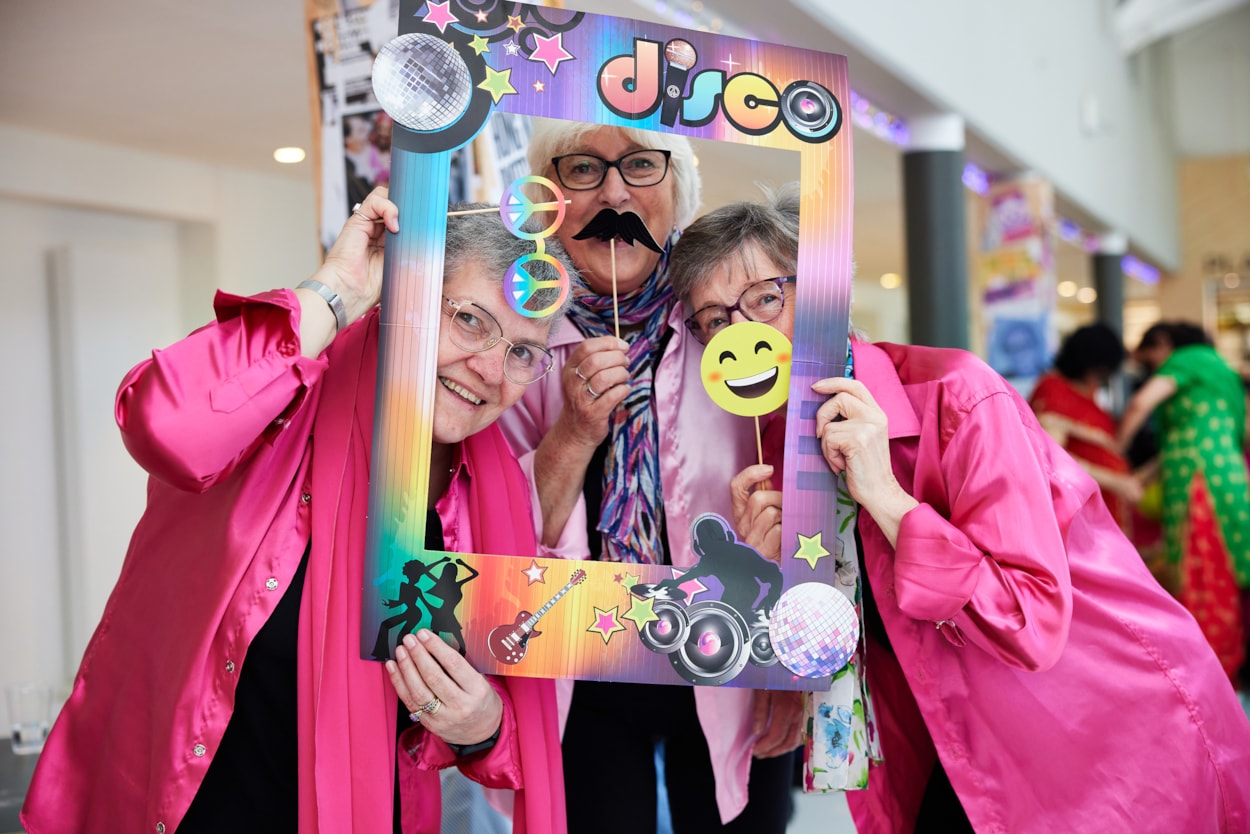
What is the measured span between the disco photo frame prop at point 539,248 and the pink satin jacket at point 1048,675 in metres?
0.15

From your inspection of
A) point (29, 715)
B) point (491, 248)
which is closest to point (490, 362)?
point (491, 248)

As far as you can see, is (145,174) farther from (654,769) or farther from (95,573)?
(654,769)

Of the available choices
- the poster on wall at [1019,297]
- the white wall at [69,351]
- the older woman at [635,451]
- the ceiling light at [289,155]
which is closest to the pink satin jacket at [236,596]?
the older woman at [635,451]

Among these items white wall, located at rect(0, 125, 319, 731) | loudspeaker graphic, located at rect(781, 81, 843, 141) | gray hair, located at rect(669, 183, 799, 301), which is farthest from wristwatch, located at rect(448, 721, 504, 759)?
white wall, located at rect(0, 125, 319, 731)

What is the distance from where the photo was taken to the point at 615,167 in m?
1.57

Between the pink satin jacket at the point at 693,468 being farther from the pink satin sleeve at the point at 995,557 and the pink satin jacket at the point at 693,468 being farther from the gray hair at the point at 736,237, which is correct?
the pink satin sleeve at the point at 995,557

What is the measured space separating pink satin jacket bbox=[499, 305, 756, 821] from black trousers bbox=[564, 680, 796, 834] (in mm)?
51

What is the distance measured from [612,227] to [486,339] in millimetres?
283

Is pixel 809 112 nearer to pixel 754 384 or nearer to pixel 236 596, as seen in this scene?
pixel 754 384

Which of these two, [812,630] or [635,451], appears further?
[635,451]

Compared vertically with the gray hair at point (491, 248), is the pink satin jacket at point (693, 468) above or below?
below

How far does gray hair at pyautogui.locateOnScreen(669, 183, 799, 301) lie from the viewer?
1.46m

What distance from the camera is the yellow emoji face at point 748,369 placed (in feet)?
4.65

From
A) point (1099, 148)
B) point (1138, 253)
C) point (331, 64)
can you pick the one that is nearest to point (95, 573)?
point (331, 64)
